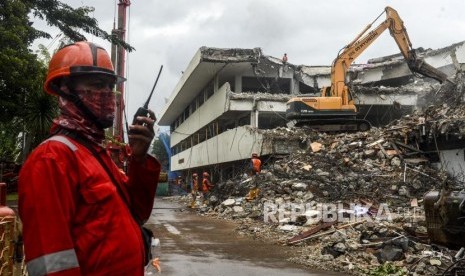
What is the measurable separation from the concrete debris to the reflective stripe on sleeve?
5.81 m

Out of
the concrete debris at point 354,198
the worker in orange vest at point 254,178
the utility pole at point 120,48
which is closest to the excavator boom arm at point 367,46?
the concrete debris at point 354,198

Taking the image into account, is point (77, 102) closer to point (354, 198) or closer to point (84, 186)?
point (84, 186)

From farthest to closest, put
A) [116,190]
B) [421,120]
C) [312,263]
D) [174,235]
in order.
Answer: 1. [421,120]
2. [174,235]
3. [312,263]
4. [116,190]

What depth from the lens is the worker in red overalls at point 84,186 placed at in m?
1.65

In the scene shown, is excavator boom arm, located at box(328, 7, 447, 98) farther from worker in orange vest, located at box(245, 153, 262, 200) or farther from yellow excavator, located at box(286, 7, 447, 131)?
worker in orange vest, located at box(245, 153, 262, 200)

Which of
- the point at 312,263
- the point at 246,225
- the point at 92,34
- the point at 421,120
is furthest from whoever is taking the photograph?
the point at 421,120

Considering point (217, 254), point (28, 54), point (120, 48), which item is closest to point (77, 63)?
point (217, 254)

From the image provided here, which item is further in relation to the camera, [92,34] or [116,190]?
[92,34]

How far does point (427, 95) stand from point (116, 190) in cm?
2420

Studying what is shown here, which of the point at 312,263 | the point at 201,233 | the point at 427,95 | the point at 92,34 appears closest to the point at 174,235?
the point at 201,233

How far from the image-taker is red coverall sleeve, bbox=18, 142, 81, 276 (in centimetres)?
163

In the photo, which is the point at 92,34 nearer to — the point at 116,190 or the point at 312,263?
the point at 312,263

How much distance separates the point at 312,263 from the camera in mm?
7406

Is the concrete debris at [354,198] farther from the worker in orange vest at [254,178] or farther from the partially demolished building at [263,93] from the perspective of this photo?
the partially demolished building at [263,93]
